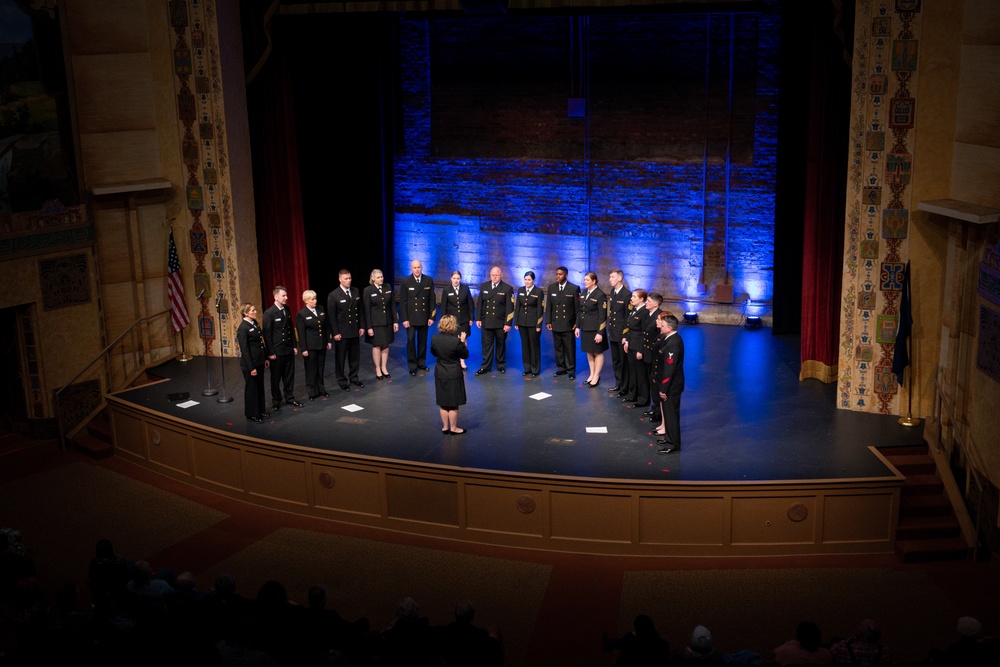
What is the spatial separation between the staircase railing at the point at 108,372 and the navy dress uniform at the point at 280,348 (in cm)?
260

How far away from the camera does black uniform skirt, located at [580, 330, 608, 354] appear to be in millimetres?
11438

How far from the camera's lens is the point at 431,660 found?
5543 millimetres

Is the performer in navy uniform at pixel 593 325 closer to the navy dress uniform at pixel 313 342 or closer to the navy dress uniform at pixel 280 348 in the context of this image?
the navy dress uniform at pixel 313 342

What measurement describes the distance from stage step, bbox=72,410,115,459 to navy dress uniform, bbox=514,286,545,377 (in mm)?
4851

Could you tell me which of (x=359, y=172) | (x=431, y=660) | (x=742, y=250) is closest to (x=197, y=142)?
(x=359, y=172)

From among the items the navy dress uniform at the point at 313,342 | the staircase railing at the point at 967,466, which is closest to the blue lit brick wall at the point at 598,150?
the navy dress uniform at the point at 313,342

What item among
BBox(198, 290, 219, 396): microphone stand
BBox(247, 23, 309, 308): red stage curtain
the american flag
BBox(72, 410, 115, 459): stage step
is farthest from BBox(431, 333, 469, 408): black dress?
BBox(72, 410, 115, 459): stage step

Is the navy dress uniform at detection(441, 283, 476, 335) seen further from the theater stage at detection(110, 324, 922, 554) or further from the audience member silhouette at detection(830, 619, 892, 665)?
the audience member silhouette at detection(830, 619, 892, 665)

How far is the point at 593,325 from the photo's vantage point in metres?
11.6

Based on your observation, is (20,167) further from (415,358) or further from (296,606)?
(296,606)

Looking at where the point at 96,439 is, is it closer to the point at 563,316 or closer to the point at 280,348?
the point at 280,348

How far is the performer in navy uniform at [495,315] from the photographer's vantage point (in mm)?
11984

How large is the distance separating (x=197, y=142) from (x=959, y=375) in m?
8.90

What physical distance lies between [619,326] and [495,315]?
156 cm
